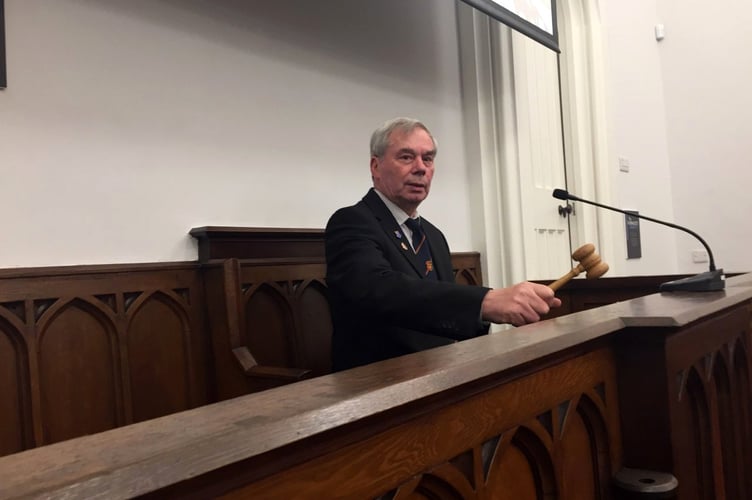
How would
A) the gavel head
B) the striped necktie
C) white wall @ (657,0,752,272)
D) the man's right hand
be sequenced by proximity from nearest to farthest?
the man's right hand < the gavel head < the striped necktie < white wall @ (657,0,752,272)

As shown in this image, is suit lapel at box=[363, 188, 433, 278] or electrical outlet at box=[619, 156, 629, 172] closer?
suit lapel at box=[363, 188, 433, 278]

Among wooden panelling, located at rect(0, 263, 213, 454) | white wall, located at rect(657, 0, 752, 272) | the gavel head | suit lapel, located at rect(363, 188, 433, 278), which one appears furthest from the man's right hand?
white wall, located at rect(657, 0, 752, 272)

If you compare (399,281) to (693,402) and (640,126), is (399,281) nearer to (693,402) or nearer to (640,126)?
(693,402)

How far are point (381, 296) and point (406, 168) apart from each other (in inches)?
24.5

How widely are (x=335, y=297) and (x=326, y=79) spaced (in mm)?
1237

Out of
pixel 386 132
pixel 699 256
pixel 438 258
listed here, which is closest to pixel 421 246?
pixel 438 258

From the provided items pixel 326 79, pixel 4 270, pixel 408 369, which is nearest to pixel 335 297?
pixel 4 270

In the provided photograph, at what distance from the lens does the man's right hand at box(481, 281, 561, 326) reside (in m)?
1.37

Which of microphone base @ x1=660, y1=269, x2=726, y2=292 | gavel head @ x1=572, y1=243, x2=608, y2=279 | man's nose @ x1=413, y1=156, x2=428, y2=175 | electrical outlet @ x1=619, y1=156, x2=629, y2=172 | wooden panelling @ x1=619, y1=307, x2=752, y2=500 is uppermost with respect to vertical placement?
electrical outlet @ x1=619, y1=156, x2=629, y2=172

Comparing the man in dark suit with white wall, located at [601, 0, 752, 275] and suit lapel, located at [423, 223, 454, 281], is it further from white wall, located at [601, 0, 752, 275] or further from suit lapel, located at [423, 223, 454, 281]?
white wall, located at [601, 0, 752, 275]

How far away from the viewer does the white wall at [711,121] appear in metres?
5.42

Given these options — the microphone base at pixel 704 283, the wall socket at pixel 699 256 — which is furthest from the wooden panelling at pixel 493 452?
the wall socket at pixel 699 256

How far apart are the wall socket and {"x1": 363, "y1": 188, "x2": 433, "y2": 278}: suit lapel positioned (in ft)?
14.6

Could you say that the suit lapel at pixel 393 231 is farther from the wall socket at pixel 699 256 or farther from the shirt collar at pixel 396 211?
the wall socket at pixel 699 256
